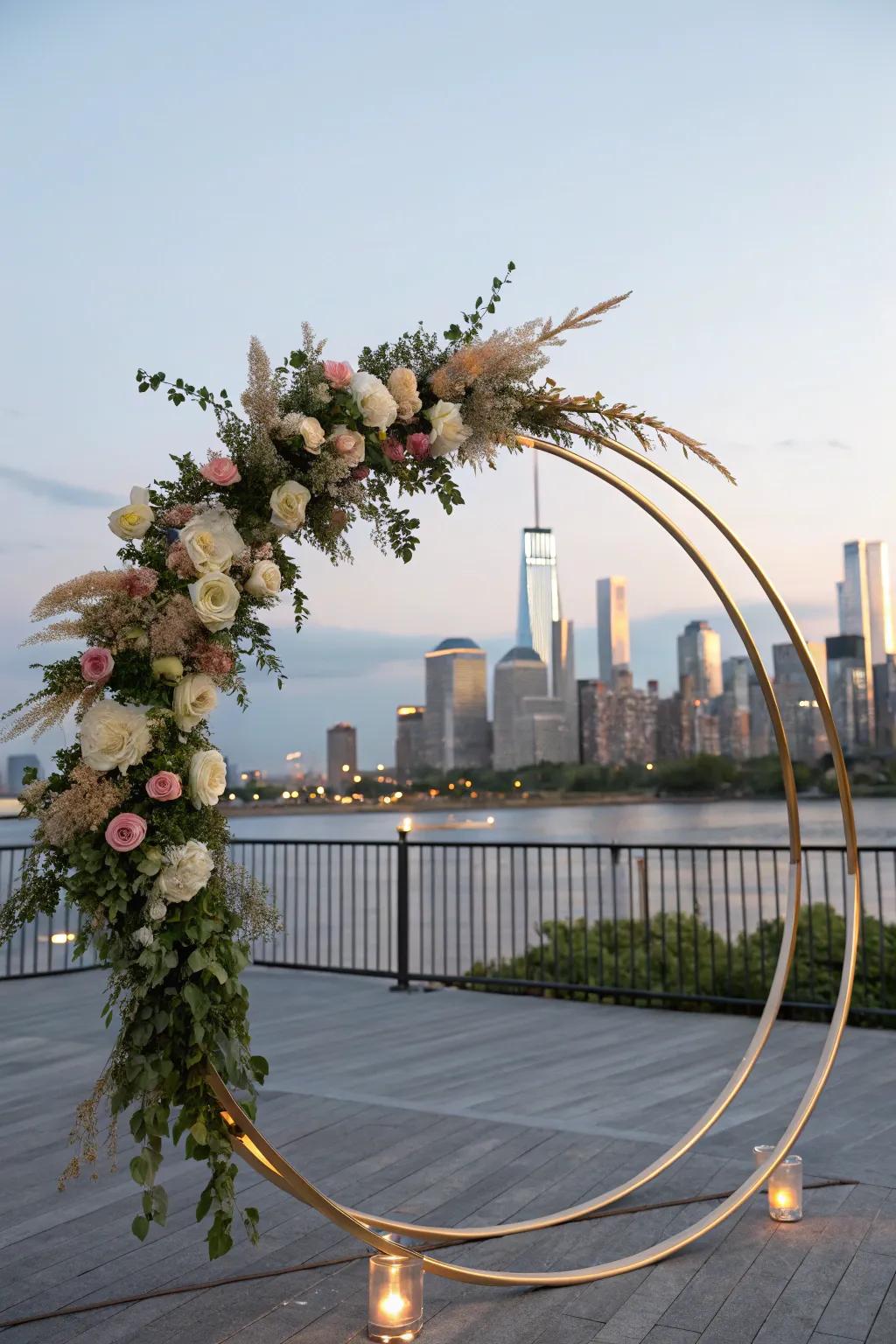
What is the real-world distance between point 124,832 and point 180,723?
0.93 ft

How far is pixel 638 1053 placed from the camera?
613 centimetres

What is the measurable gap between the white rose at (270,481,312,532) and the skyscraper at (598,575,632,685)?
65.8ft

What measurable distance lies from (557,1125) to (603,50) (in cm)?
992

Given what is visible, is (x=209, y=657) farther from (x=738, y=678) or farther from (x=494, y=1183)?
(x=738, y=678)

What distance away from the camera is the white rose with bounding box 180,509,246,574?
265 centimetres

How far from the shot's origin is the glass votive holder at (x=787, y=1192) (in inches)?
142

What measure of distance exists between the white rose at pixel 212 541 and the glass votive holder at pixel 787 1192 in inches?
102

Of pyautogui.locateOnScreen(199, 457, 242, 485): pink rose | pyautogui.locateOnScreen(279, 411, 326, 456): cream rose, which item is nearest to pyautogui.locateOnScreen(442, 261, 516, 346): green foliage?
pyautogui.locateOnScreen(279, 411, 326, 456): cream rose

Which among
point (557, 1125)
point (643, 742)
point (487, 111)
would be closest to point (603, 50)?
point (487, 111)

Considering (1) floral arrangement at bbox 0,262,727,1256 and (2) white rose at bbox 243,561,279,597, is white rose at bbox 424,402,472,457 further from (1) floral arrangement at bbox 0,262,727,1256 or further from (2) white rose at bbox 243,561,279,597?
(2) white rose at bbox 243,561,279,597

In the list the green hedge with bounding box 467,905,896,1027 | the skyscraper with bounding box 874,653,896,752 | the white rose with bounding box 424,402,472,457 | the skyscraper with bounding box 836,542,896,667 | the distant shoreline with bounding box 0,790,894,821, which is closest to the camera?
the white rose with bounding box 424,402,472,457

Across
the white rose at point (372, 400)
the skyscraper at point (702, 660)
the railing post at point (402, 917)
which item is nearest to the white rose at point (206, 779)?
the white rose at point (372, 400)

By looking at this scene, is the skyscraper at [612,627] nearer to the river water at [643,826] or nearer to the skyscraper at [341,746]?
the skyscraper at [341,746]

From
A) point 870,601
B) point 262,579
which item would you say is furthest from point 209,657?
point 870,601
